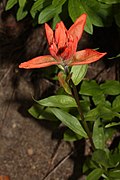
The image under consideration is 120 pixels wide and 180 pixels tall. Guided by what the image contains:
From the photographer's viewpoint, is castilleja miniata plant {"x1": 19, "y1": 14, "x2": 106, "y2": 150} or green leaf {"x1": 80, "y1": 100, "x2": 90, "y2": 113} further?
green leaf {"x1": 80, "y1": 100, "x2": 90, "y2": 113}

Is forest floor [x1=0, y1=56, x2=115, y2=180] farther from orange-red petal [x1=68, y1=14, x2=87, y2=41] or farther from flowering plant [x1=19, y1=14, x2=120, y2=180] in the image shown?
orange-red petal [x1=68, y1=14, x2=87, y2=41]

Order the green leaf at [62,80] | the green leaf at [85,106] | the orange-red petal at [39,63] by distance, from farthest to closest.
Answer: the green leaf at [85,106]
the green leaf at [62,80]
the orange-red petal at [39,63]

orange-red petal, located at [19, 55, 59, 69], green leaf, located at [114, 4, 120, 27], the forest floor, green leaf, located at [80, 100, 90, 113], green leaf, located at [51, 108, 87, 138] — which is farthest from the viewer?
the forest floor

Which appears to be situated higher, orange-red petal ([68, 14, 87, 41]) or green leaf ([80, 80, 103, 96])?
orange-red petal ([68, 14, 87, 41])

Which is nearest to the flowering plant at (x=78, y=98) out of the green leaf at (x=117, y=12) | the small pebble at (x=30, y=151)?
the green leaf at (x=117, y=12)

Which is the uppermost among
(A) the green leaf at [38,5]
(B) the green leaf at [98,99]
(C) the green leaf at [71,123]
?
(A) the green leaf at [38,5]

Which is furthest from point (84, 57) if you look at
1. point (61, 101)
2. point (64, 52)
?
point (61, 101)

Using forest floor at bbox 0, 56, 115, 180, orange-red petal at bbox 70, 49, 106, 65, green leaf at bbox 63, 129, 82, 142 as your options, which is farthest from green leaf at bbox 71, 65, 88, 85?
forest floor at bbox 0, 56, 115, 180

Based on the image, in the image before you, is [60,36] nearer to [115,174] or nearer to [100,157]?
[100,157]

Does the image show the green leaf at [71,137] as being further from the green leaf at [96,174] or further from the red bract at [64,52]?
the red bract at [64,52]

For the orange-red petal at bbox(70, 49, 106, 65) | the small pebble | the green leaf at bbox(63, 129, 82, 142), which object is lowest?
the small pebble

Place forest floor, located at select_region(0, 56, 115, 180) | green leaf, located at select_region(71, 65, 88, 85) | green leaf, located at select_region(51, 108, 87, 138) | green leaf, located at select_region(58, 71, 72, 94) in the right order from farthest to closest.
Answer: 1. forest floor, located at select_region(0, 56, 115, 180)
2. green leaf, located at select_region(51, 108, 87, 138)
3. green leaf, located at select_region(71, 65, 88, 85)
4. green leaf, located at select_region(58, 71, 72, 94)
